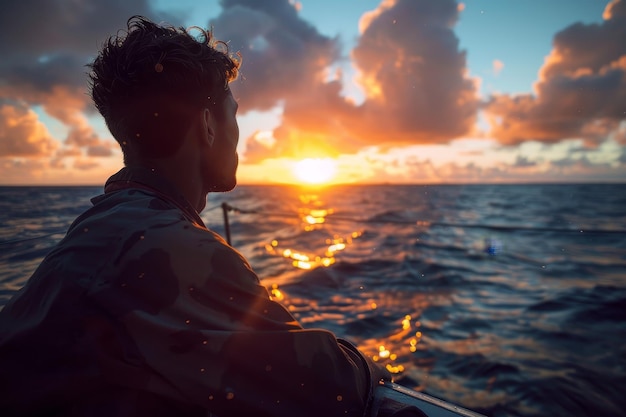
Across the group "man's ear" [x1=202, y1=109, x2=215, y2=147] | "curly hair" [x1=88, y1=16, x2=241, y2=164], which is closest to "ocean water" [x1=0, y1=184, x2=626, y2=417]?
"curly hair" [x1=88, y1=16, x2=241, y2=164]

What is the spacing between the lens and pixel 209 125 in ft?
4.36

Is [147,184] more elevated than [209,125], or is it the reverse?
[209,125]

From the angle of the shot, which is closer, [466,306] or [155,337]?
[155,337]

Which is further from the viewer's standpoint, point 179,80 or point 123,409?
point 179,80

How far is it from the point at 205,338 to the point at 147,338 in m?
0.12

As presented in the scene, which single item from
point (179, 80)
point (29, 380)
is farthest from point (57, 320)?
point (179, 80)

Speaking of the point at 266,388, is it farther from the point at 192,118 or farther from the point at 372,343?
the point at 372,343

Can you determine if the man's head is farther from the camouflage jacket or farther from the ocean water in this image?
the ocean water

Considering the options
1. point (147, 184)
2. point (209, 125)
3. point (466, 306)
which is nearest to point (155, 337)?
point (147, 184)

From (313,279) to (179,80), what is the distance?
24.4 ft

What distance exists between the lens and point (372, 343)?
16.2 feet

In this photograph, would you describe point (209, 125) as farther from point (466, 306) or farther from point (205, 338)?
point (466, 306)

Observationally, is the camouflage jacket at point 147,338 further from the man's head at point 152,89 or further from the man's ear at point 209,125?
the man's ear at point 209,125

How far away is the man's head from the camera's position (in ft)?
4.01
